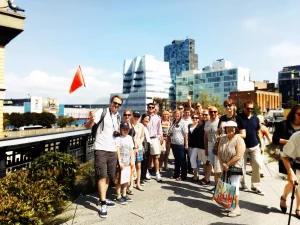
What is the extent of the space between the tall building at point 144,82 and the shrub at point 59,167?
120 m

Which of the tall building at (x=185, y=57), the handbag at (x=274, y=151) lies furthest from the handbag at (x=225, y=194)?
the tall building at (x=185, y=57)

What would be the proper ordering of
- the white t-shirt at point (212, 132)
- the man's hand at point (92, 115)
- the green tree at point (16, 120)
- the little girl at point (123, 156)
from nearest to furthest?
1. the man's hand at point (92, 115)
2. the little girl at point (123, 156)
3. the white t-shirt at point (212, 132)
4. the green tree at point (16, 120)

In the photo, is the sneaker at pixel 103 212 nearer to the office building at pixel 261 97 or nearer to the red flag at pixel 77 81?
the red flag at pixel 77 81

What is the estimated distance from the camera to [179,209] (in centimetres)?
500

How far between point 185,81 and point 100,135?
4906 inches

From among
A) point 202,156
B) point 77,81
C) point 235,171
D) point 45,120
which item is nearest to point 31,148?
point 77,81

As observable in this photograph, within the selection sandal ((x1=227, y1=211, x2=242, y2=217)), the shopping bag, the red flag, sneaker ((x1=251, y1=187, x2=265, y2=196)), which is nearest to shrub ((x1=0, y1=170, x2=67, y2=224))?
the red flag

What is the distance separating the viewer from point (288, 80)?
112m

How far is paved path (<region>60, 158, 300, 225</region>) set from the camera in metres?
4.44

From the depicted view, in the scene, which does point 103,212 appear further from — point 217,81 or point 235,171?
point 217,81

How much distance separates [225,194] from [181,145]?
2420 mm

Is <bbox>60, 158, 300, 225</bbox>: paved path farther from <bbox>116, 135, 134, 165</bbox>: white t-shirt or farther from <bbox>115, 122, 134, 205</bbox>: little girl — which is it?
<bbox>116, 135, 134, 165</bbox>: white t-shirt

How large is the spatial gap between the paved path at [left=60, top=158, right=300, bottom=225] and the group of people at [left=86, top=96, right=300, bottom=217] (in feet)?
0.76

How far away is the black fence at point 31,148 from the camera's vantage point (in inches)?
200
